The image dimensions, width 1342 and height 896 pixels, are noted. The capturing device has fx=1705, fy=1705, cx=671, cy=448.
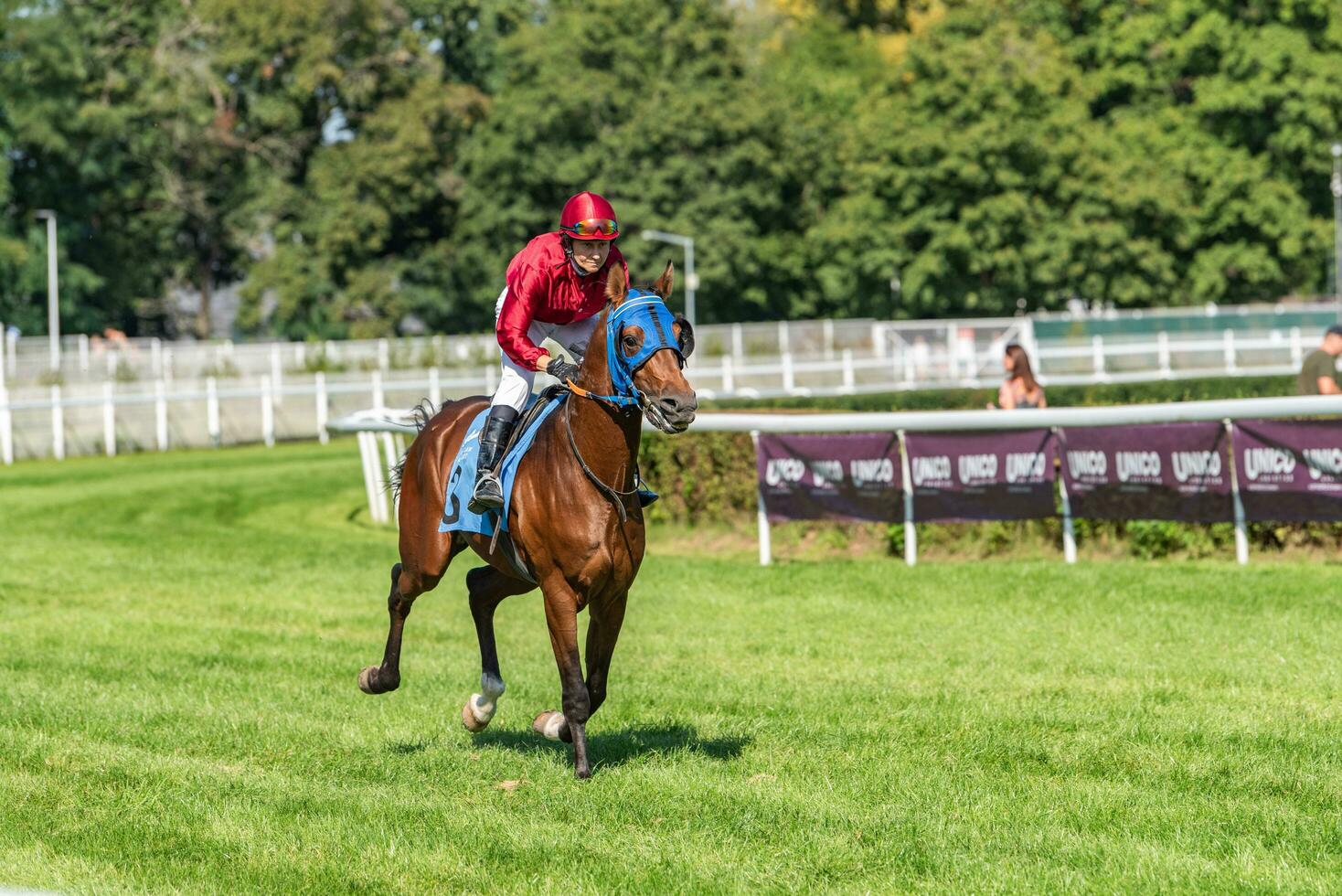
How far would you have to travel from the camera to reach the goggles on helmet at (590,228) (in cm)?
700

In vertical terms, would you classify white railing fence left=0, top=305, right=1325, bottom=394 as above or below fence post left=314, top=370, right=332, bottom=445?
above

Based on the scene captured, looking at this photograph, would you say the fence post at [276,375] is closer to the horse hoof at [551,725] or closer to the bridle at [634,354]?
the horse hoof at [551,725]

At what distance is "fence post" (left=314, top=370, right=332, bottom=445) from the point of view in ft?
120

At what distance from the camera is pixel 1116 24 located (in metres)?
63.8

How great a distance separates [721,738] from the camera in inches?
303

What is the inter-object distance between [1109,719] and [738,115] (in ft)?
182

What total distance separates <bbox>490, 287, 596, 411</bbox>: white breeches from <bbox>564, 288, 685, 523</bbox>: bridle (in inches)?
27.6

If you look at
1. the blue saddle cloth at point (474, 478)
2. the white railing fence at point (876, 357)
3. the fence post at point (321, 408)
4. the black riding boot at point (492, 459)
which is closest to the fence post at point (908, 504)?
the blue saddle cloth at point (474, 478)

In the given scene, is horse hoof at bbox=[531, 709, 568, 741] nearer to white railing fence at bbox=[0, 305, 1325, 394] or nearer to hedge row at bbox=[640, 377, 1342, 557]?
hedge row at bbox=[640, 377, 1342, 557]

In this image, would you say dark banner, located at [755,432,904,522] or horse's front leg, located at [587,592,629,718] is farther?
dark banner, located at [755,432,904,522]

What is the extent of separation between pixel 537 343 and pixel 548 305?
0.86 feet

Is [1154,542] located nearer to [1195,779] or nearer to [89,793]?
[1195,779]

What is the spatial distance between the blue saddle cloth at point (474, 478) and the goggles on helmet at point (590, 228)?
2.35ft

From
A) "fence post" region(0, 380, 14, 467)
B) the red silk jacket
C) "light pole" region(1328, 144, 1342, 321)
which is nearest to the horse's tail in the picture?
the red silk jacket
